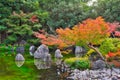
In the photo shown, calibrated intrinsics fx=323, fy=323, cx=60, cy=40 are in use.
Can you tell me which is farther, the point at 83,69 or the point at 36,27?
the point at 36,27

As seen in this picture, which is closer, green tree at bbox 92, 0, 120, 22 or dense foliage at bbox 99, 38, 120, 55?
dense foliage at bbox 99, 38, 120, 55

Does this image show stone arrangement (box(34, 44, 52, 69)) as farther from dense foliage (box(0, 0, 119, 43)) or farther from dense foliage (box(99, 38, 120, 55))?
dense foliage (box(0, 0, 119, 43))

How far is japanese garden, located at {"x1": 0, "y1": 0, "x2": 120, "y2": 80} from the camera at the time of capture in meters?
16.8

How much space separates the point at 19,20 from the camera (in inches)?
1095

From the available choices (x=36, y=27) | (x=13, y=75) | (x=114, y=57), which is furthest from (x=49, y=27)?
(x=13, y=75)

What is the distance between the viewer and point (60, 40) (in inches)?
755

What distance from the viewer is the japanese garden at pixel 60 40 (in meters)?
16.8

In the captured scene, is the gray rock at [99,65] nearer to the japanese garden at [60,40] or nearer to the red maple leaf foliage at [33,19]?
the japanese garden at [60,40]

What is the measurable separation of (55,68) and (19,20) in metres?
10.7

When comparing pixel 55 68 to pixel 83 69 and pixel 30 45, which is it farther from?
pixel 30 45

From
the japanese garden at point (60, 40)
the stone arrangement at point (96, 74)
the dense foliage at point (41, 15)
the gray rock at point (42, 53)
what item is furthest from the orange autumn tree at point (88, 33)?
the dense foliage at point (41, 15)

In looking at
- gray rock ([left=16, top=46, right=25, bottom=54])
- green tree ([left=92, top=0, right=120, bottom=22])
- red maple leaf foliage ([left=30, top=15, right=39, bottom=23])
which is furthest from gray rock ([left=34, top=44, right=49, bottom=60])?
green tree ([left=92, top=0, right=120, bottom=22])

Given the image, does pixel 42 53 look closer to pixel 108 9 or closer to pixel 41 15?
pixel 41 15

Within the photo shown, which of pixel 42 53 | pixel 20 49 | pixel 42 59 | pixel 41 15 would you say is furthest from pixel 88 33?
pixel 41 15
